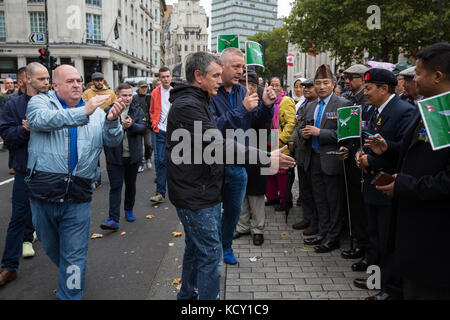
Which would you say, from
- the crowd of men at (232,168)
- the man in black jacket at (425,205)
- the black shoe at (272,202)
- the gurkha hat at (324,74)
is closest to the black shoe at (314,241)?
the crowd of men at (232,168)

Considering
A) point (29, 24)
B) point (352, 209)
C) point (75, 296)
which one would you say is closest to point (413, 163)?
point (352, 209)

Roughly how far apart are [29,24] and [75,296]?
1787 inches

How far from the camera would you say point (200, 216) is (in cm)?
305

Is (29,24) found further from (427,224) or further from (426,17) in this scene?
(427,224)

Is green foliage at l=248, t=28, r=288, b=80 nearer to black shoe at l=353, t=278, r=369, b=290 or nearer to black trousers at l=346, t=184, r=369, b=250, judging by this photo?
black trousers at l=346, t=184, r=369, b=250

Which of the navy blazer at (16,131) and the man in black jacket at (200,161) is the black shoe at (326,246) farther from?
Answer: the navy blazer at (16,131)

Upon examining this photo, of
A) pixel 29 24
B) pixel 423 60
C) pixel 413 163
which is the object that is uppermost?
pixel 29 24

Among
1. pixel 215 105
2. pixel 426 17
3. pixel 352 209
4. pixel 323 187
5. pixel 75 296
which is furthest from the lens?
pixel 426 17

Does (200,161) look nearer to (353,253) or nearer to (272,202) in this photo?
(353,253)

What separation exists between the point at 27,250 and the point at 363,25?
2140 cm

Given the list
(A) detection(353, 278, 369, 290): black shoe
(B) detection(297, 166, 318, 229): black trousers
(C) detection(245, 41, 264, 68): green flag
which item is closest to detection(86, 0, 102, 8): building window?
(B) detection(297, 166, 318, 229): black trousers

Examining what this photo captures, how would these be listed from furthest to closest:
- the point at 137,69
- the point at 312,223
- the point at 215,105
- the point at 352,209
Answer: the point at 137,69
the point at 312,223
the point at 352,209
the point at 215,105

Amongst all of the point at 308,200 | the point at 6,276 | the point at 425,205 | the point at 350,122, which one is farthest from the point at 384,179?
the point at 6,276

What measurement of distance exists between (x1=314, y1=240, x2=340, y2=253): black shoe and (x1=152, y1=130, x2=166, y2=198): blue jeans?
11.5 feet
